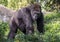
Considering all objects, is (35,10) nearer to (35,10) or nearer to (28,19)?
(35,10)

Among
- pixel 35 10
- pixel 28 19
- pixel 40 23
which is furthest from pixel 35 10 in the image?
pixel 40 23

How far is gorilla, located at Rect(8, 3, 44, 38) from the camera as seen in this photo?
6757 mm

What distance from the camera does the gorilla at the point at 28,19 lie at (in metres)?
6.76

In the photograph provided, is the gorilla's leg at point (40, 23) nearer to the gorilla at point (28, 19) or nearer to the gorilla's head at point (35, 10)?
the gorilla at point (28, 19)

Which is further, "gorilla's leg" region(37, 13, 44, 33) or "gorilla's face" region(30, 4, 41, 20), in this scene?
"gorilla's leg" region(37, 13, 44, 33)

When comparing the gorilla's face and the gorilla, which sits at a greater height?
the gorilla's face

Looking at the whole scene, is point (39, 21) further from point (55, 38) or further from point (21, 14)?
point (55, 38)

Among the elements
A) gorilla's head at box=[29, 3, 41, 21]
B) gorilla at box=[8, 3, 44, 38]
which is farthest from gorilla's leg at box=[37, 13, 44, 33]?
gorilla's head at box=[29, 3, 41, 21]

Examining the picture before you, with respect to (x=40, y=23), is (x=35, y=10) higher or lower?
higher

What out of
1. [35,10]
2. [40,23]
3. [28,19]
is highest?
[35,10]

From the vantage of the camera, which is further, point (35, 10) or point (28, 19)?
point (28, 19)

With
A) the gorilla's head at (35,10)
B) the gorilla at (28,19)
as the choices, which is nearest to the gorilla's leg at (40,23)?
the gorilla at (28,19)

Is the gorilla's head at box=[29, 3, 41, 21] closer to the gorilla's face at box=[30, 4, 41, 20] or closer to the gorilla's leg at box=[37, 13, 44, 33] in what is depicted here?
the gorilla's face at box=[30, 4, 41, 20]

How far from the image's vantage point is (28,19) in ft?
23.0
